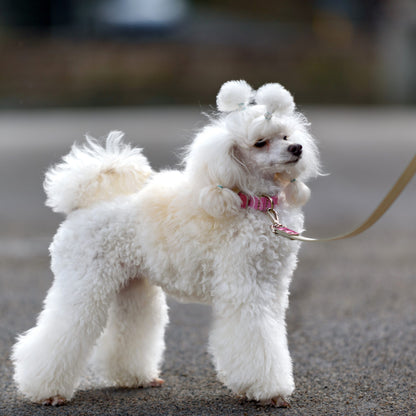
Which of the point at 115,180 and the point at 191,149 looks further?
the point at 115,180

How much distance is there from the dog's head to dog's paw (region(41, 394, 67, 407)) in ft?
4.35

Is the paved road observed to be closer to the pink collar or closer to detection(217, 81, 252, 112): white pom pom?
detection(217, 81, 252, 112): white pom pom

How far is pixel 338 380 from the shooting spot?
395 centimetres

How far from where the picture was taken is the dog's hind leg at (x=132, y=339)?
3.87 m

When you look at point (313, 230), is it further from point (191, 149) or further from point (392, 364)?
point (191, 149)

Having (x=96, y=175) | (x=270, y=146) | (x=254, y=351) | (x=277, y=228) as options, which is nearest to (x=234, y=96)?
(x=270, y=146)

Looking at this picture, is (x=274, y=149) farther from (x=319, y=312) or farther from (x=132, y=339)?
(x=319, y=312)

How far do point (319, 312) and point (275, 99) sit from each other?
251cm

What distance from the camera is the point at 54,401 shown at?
140 inches

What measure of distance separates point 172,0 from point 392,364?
26.3m

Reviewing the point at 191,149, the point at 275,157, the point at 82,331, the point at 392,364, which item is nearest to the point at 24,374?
the point at 82,331

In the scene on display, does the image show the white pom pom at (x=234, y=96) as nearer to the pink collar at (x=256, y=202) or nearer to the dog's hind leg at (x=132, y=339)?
the pink collar at (x=256, y=202)

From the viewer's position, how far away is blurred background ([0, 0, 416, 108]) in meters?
24.0

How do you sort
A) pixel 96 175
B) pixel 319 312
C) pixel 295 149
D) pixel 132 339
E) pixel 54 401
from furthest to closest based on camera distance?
pixel 319 312 → pixel 132 339 → pixel 96 175 → pixel 54 401 → pixel 295 149
